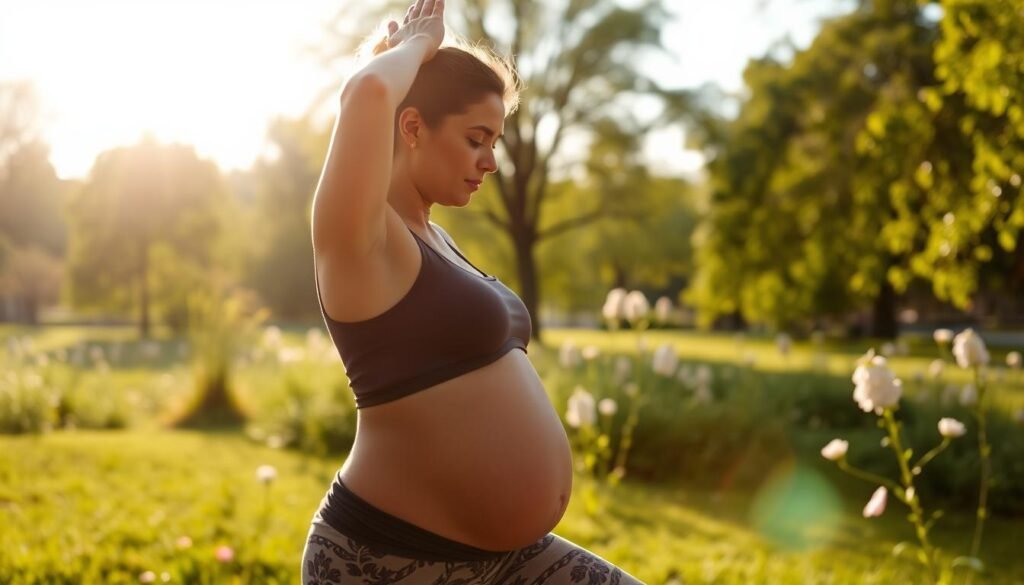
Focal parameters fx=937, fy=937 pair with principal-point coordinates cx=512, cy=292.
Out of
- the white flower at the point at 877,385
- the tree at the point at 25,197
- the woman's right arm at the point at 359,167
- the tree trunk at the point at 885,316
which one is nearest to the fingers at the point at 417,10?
the woman's right arm at the point at 359,167

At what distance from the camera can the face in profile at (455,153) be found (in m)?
1.86

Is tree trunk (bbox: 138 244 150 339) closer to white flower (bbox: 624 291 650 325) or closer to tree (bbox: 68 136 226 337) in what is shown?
tree (bbox: 68 136 226 337)

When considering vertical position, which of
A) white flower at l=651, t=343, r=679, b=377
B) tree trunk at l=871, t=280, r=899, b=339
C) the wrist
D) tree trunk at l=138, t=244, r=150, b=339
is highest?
the wrist

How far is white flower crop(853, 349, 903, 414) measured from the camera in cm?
281

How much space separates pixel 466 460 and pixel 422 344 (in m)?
0.27

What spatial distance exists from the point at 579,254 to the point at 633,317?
101 feet

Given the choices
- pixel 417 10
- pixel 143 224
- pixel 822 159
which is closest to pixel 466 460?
pixel 417 10

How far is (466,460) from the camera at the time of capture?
183 centimetres

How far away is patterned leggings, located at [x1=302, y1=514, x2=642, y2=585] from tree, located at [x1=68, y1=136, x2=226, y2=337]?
38346mm

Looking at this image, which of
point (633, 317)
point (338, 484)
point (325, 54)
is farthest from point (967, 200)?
point (325, 54)

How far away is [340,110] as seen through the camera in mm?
1671

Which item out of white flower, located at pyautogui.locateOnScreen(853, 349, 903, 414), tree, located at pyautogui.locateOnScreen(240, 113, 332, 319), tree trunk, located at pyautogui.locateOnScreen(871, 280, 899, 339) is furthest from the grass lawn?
tree, located at pyautogui.locateOnScreen(240, 113, 332, 319)

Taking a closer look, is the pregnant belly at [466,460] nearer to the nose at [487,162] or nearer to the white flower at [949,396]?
the nose at [487,162]

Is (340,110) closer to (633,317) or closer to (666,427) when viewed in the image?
(633,317)
